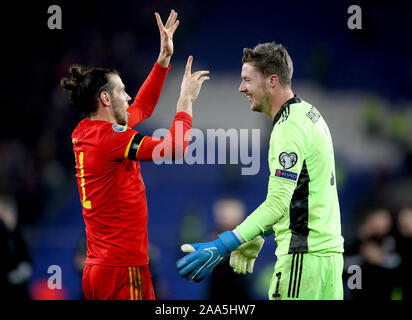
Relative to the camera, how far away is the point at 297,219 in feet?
11.1

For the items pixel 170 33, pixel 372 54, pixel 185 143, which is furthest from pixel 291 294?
pixel 372 54

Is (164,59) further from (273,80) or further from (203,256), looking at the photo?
(203,256)

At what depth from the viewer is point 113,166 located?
3652 mm

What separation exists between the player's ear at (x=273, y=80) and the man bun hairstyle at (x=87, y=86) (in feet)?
3.76

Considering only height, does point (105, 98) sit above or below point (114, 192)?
above

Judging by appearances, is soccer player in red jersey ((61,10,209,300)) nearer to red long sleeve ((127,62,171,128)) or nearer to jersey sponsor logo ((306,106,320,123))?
red long sleeve ((127,62,171,128))

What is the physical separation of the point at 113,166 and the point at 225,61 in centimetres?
745

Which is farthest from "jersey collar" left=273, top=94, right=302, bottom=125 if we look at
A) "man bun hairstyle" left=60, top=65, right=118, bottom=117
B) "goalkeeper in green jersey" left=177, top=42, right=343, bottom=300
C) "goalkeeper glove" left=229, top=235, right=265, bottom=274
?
"man bun hairstyle" left=60, top=65, right=118, bottom=117

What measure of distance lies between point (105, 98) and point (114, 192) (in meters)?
0.69

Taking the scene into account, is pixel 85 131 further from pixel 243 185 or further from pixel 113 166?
pixel 243 185

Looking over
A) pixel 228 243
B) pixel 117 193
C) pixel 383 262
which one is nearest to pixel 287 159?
pixel 228 243

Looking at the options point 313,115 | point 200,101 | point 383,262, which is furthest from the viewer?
point 200,101

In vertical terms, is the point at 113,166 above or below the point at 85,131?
below

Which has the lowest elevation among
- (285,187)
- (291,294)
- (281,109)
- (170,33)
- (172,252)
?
(172,252)
